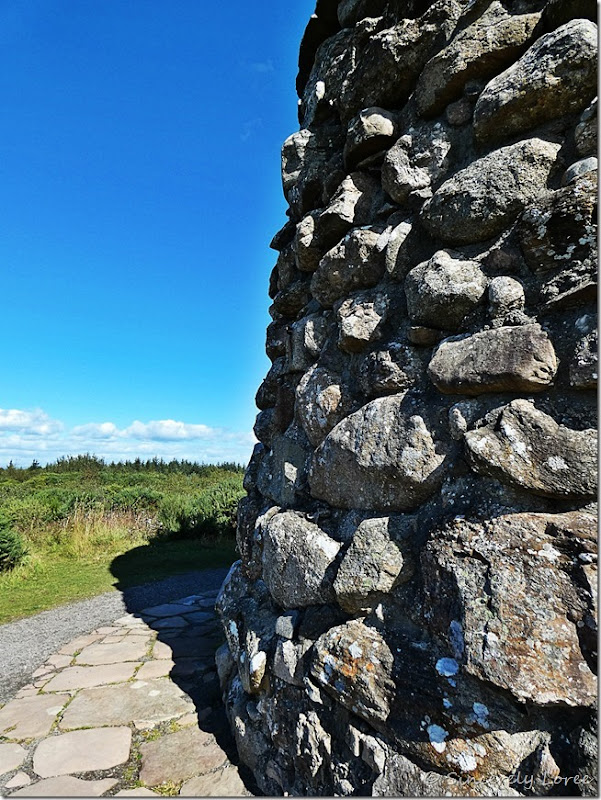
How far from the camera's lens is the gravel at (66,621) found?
364 centimetres

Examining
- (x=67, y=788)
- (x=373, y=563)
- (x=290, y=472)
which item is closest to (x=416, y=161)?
A: (x=290, y=472)

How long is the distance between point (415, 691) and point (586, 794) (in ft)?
1.57

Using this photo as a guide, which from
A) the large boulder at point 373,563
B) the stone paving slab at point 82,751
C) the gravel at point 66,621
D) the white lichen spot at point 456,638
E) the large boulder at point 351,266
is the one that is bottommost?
the gravel at point 66,621

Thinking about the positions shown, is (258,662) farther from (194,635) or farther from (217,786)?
(194,635)

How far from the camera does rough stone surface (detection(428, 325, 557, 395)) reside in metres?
1.43

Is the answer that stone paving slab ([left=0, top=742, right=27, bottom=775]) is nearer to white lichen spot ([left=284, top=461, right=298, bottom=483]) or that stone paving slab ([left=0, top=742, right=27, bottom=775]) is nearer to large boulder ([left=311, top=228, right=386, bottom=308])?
white lichen spot ([left=284, top=461, right=298, bottom=483])

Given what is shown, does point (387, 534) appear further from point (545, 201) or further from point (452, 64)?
point (452, 64)

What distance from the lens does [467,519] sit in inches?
58.8

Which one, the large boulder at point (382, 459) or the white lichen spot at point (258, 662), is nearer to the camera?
the large boulder at point (382, 459)

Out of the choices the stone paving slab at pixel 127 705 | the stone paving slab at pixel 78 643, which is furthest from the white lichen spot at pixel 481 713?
the stone paving slab at pixel 78 643

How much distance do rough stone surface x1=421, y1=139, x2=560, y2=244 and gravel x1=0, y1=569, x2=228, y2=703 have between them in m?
3.95

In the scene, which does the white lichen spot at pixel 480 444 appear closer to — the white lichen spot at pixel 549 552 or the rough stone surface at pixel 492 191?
the white lichen spot at pixel 549 552

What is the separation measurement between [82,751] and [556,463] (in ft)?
9.05

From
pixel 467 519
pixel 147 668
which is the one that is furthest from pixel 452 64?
pixel 147 668
